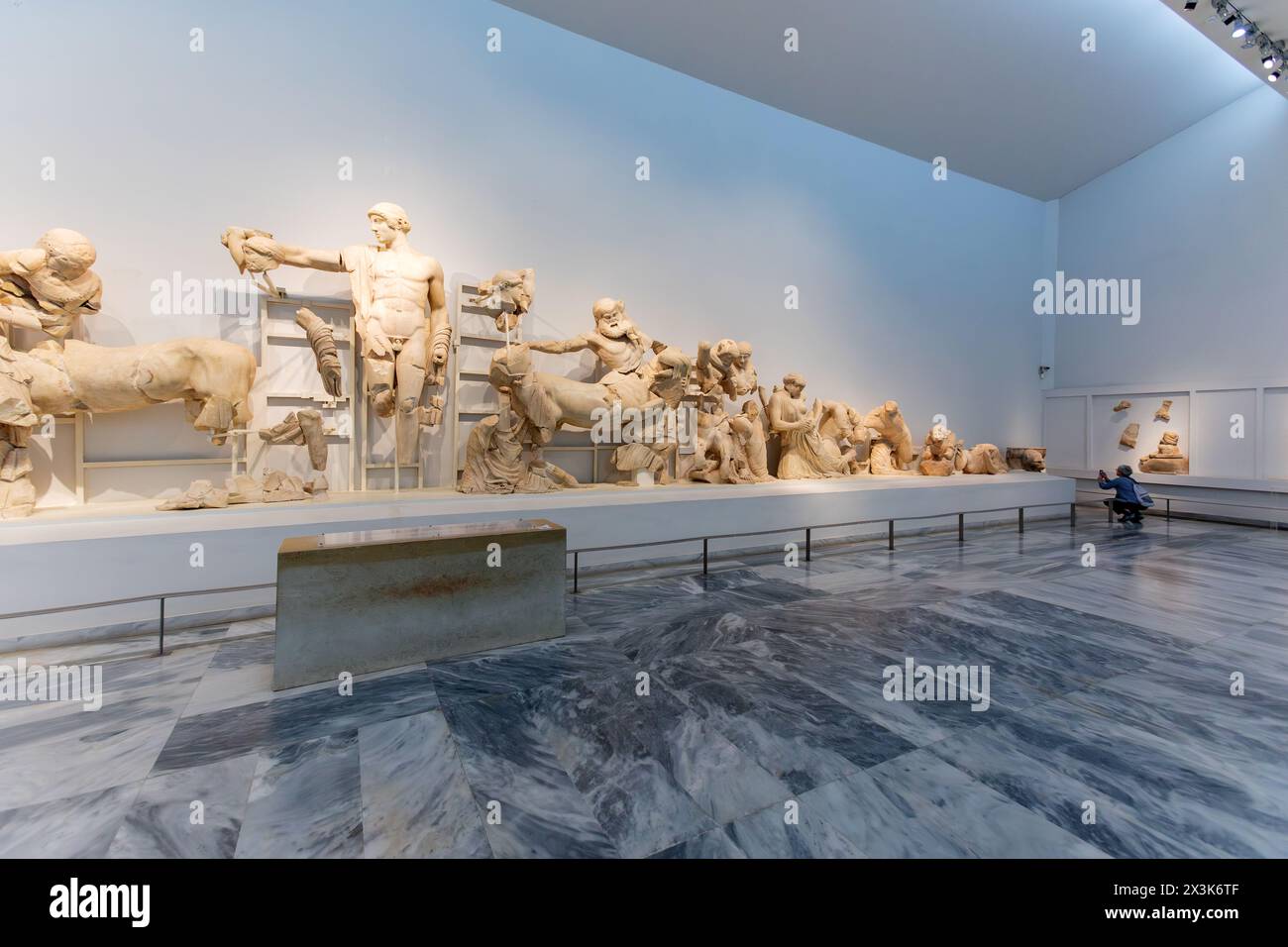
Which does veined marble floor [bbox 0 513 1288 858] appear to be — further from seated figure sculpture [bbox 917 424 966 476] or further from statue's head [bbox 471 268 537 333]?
seated figure sculpture [bbox 917 424 966 476]

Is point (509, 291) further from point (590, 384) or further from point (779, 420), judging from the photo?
point (779, 420)

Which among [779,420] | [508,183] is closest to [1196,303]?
[779,420]

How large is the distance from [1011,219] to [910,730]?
39.5 feet

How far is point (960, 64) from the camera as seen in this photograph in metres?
7.81

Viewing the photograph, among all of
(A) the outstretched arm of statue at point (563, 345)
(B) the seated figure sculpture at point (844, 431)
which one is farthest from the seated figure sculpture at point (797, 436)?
(A) the outstretched arm of statue at point (563, 345)

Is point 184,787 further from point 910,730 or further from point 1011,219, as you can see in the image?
point 1011,219

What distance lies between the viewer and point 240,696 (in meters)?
2.75

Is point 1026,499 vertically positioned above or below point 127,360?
below

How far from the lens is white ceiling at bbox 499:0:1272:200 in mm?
6859

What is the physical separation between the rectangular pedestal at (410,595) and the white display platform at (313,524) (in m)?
1.20

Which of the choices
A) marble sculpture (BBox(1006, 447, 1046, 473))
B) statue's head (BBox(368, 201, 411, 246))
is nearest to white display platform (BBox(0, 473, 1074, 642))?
statue's head (BBox(368, 201, 411, 246))

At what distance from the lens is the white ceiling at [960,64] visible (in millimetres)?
Result: 6859
